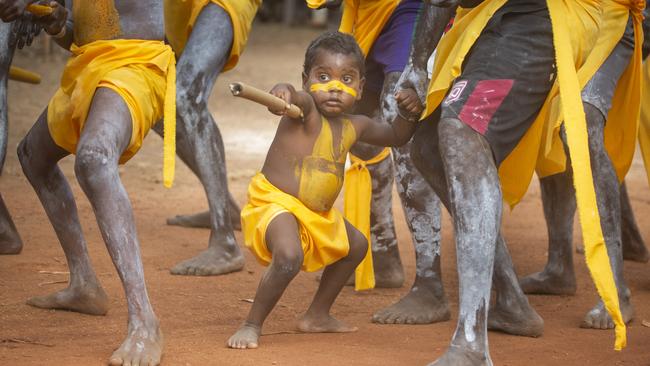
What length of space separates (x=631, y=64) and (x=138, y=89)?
2.30 meters

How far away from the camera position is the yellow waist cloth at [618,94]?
4.94m

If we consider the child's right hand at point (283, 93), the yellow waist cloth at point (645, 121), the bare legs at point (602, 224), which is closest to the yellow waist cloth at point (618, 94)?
the bare legs at point (602, 224)

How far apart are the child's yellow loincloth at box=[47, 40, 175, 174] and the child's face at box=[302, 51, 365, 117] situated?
598 millimetres

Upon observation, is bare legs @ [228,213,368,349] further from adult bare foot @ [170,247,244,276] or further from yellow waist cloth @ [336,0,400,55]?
yellow waist cloth @ [336,0,400,55]

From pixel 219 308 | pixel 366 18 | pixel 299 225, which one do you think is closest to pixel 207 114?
pixel 366 18

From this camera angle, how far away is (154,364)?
3994 millimetres

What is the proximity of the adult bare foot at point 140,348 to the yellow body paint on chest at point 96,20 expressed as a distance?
1.25 m

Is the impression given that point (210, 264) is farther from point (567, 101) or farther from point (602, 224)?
point (567, 101)

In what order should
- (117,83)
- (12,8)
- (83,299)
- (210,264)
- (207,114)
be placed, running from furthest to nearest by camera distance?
1. (207,114)
2. (210,264)
3. (83,299)
4. (117,83)
5. (12,8)

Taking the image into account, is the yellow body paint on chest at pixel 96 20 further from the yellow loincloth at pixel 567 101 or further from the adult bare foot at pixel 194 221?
the adult bare foot at pixel 194 221

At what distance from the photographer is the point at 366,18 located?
5.61m

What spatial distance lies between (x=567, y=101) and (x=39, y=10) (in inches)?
79.0

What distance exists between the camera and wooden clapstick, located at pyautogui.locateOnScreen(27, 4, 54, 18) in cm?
430

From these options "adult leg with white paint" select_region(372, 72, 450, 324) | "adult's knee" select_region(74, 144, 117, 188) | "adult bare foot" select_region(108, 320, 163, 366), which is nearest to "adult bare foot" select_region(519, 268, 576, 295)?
"adult leg with white paint" select_region(372, 72, 450, 324)
